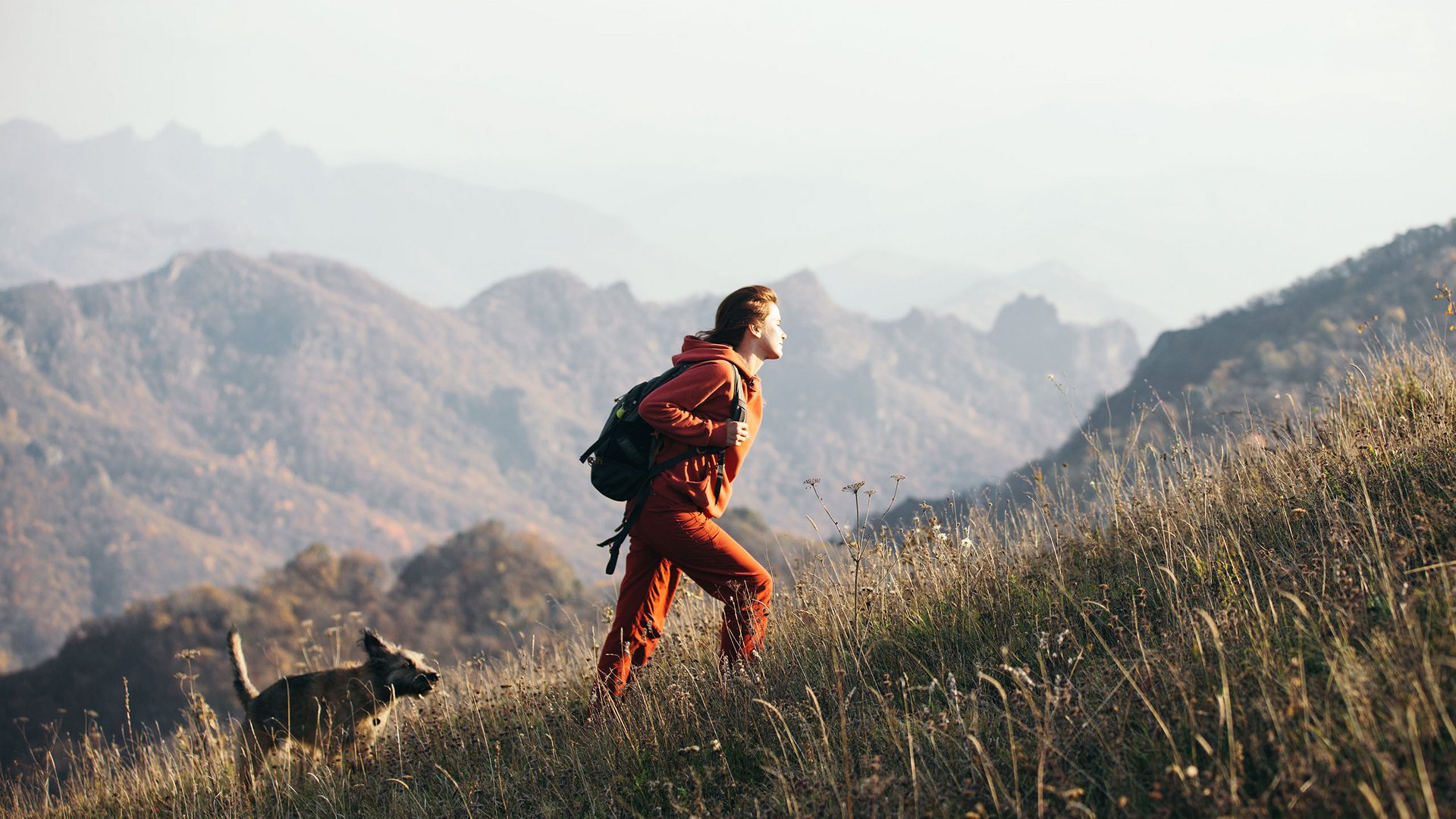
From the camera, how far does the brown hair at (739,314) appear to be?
454 centimetres

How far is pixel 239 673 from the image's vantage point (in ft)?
20.5

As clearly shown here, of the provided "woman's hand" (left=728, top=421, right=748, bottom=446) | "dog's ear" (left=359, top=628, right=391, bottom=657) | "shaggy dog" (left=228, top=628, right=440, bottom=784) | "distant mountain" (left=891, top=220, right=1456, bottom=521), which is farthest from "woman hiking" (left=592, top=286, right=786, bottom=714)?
"distant mountain" (left=891, top=220, right=1456, bottom=521)

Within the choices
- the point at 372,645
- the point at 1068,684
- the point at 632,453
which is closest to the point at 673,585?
the point at 632,453

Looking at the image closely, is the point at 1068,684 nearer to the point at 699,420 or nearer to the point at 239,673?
the point at 699,420

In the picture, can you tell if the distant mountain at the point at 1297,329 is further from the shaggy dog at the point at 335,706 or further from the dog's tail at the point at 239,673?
the dog's tail at the point at 239,673

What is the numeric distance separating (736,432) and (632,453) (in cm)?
48

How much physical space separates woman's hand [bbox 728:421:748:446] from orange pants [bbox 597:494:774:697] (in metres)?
0.35

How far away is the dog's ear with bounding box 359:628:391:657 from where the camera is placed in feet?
19.5

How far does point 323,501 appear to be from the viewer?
200 meters

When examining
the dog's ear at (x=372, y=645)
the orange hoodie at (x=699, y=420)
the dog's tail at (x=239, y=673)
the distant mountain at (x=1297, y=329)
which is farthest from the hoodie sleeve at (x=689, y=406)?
the distant mountain at (x=1297, y=329)

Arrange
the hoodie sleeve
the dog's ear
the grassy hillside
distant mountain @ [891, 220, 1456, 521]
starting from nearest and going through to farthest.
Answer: the grassy hillside < the hoodie sleeve < the dog's ear < distant mountain @ [891, 220, 1456, 521]

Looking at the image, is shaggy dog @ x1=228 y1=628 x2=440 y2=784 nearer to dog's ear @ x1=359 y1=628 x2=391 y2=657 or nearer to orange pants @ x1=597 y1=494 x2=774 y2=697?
dog's ear @ x1=359 y1=628 x2=391 y2=657

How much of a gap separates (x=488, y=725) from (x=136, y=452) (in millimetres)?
216412

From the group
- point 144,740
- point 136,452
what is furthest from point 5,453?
point 144,740
